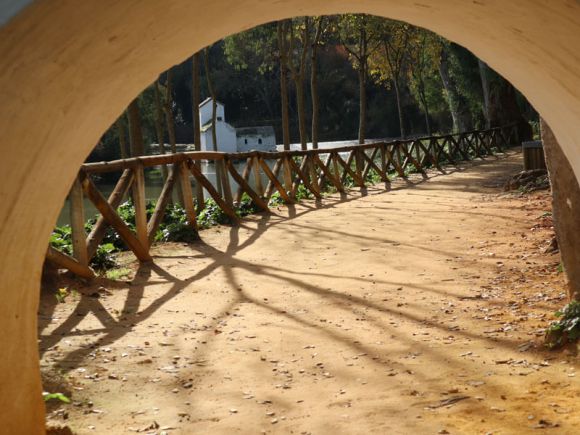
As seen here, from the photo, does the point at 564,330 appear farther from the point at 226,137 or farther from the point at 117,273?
the point at 226,137

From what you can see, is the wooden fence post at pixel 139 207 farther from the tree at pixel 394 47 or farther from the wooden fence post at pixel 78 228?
the tree at pixel 394 47

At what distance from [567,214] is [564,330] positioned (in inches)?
49.4

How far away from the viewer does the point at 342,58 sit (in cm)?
6481

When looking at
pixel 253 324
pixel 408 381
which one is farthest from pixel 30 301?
pixel 253 324

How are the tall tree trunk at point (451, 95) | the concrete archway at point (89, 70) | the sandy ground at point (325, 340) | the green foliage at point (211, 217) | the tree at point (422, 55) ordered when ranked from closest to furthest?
the concrete archway at point (89, 70) < the sandy ground at point (325, 340) < the green foliage at point (211, 217) < the tree at point (422, 55) < the tall tree trunk at point (451, 95)

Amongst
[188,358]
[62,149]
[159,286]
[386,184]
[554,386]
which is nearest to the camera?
[62,149]

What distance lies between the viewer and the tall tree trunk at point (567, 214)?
599cm

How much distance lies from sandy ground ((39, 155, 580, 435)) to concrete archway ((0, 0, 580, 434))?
1448 mm

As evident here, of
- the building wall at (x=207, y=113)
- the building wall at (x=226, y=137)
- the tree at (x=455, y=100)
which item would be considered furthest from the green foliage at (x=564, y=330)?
the building wall at (x=207, y=113)

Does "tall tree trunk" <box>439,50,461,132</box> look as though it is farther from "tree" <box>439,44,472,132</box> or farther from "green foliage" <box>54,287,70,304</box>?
"green foliage" <box>54,287,70,304</box>

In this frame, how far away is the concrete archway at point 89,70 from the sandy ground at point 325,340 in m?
1.45

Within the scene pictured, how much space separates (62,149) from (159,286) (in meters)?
5.20

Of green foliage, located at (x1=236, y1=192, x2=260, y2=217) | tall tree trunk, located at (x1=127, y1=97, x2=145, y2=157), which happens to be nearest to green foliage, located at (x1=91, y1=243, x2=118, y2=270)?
green foliage, located at (x1=236, y1=192, x2=260, y2=217)

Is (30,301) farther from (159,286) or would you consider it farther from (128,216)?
(128,216)
